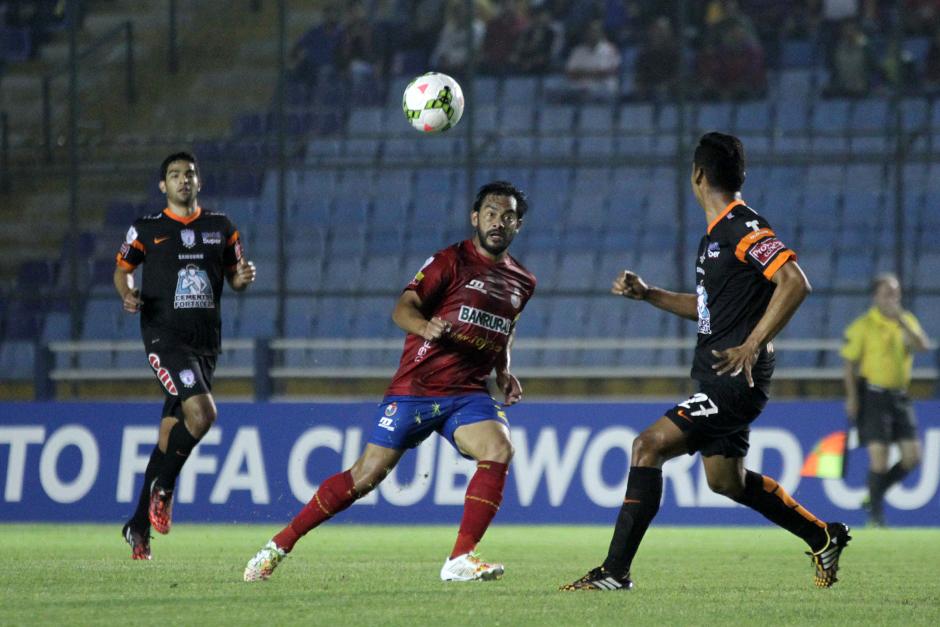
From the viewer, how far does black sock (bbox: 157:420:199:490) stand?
998cm

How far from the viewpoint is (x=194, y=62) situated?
2164 cm

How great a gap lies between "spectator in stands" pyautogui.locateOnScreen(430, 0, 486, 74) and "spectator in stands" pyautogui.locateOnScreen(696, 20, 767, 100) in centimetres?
261

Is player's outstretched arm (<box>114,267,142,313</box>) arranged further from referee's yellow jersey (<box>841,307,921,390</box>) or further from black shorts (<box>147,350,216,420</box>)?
referee's yellow jersey (<box>841,307,921,390</box>)

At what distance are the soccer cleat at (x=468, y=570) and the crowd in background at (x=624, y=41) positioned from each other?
12055mm

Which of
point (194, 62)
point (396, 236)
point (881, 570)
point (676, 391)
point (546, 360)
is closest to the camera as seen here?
point (881, 570)

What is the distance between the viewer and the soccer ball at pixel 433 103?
408 inches

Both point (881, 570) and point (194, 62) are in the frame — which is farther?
point (194, 62)

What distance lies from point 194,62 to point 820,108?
7.45m

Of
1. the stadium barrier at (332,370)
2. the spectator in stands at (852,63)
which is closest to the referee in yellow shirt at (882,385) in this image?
the stadium barrier at (332,370)

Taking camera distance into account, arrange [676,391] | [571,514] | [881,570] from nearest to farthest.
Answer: [881,570], [571,514], [676,391]

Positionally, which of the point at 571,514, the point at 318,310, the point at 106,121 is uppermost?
the point at 106,121

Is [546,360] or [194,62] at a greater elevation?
[194,62]

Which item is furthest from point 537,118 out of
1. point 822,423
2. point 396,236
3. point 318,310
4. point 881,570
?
point 881,570

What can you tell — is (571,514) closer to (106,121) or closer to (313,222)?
(313,222)
